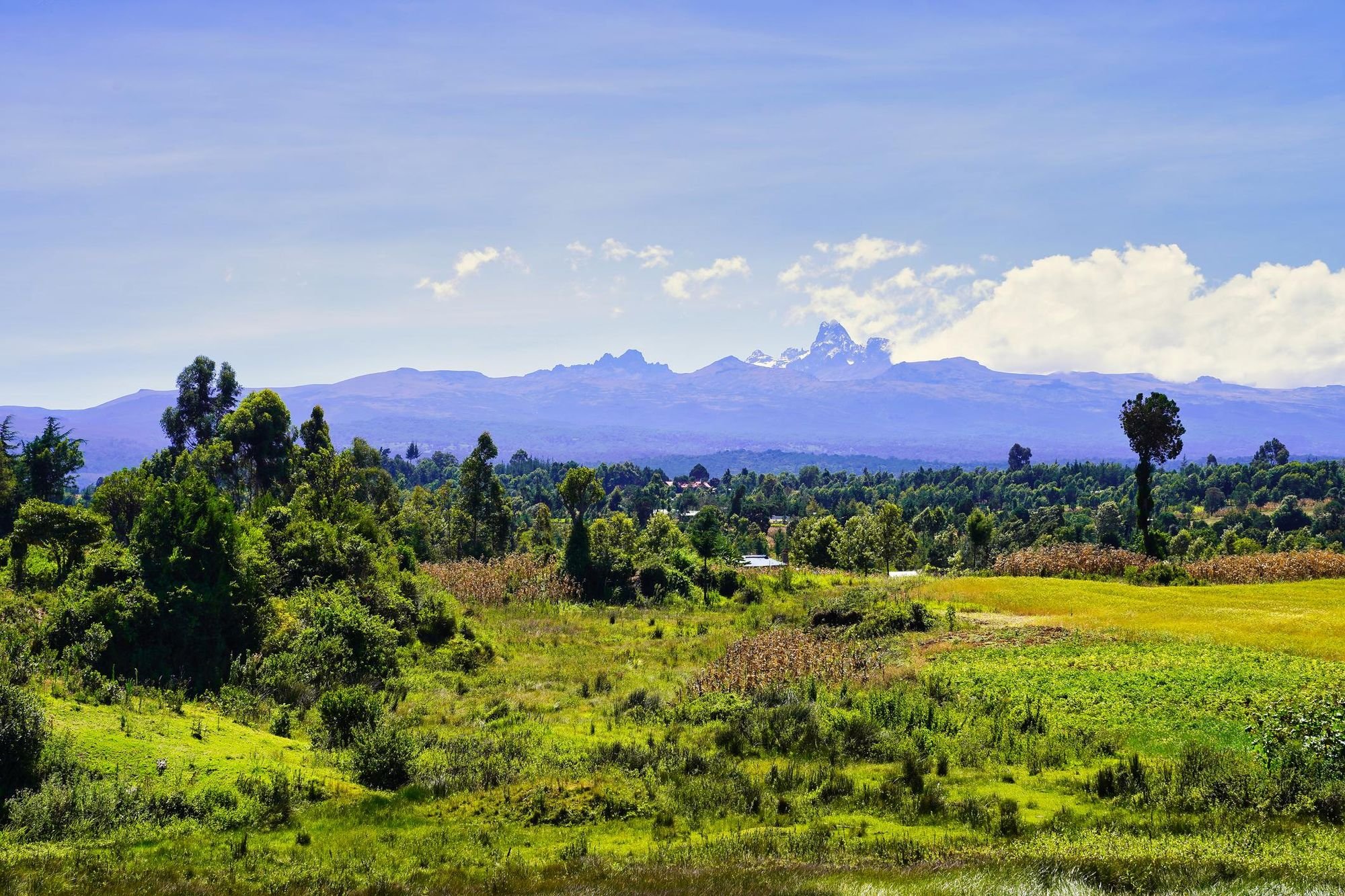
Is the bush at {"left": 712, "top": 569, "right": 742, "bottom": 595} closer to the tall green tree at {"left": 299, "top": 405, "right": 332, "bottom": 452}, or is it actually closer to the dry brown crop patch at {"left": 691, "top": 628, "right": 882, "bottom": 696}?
the dry brown crop patch at {"left": 691, "top": 628, "right": 882, "bottom": 696}

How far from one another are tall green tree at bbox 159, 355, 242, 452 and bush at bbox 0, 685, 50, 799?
54.0m

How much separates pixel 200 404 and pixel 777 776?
61313 millimetres

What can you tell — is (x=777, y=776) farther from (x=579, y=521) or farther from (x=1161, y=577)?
(x=1161, y=577)

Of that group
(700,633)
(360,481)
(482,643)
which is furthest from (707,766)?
(360,481)

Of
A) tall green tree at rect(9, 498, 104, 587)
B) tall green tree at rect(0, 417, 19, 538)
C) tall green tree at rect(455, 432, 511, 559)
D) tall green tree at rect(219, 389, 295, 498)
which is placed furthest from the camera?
tall green tree at rect(455, 432, 511, 559)

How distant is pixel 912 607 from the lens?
37.0 meters

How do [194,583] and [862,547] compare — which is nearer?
[194,583]

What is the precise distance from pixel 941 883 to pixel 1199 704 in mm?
13790

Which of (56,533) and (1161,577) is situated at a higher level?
(56,533)

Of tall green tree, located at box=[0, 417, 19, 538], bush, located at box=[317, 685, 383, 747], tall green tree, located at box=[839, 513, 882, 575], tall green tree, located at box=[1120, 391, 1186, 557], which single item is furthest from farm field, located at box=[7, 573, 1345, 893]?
tall green tree, located at box=[839, 513, 882, 575]

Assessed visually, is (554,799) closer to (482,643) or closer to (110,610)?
(110,610)

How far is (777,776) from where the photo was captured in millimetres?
16703

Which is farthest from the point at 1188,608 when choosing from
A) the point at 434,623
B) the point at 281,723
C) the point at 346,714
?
Result: the point at 281,723

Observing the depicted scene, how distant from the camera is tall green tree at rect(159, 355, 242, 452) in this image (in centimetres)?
6328
